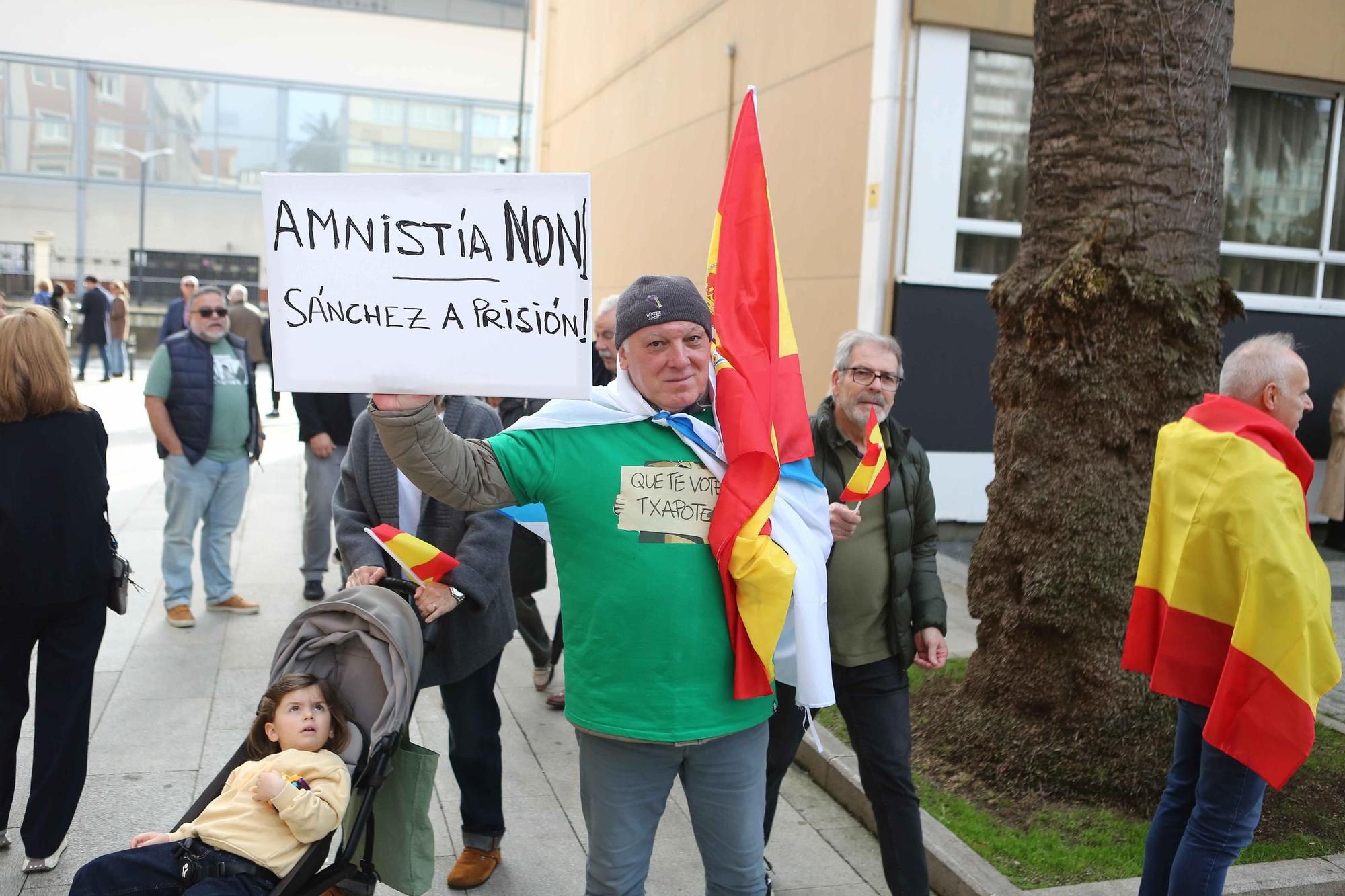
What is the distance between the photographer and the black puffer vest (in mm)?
7281

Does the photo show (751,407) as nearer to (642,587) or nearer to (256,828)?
(642,587)

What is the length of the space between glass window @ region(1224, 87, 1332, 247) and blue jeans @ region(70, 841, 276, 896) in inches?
434

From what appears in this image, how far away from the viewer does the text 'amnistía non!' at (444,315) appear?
2625mm

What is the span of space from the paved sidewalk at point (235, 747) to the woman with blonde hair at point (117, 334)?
17.4 metres

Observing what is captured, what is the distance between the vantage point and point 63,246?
133 ft

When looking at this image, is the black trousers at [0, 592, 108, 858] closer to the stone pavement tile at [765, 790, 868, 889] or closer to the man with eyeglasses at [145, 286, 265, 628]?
the stone pavement tile at [765, 790, 868, 889]

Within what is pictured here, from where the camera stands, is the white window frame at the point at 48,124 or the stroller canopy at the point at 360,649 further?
the white window frame at the point at 48,124

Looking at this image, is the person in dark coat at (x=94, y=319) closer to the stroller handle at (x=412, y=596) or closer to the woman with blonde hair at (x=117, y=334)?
the woman with blonde hair at (x=117, y=334)

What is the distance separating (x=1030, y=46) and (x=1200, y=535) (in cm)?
781

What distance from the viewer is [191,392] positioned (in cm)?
730

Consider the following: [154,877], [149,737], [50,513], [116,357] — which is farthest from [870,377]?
[116,357]

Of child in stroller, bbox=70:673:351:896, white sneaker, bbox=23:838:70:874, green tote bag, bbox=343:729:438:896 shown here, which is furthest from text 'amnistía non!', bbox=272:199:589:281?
white sneaker, bbox=23:838:70:874

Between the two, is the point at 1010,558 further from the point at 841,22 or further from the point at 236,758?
the point at 841,22

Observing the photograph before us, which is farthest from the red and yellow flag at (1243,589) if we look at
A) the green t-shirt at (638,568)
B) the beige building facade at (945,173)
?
the beige building facade at (945,173)
